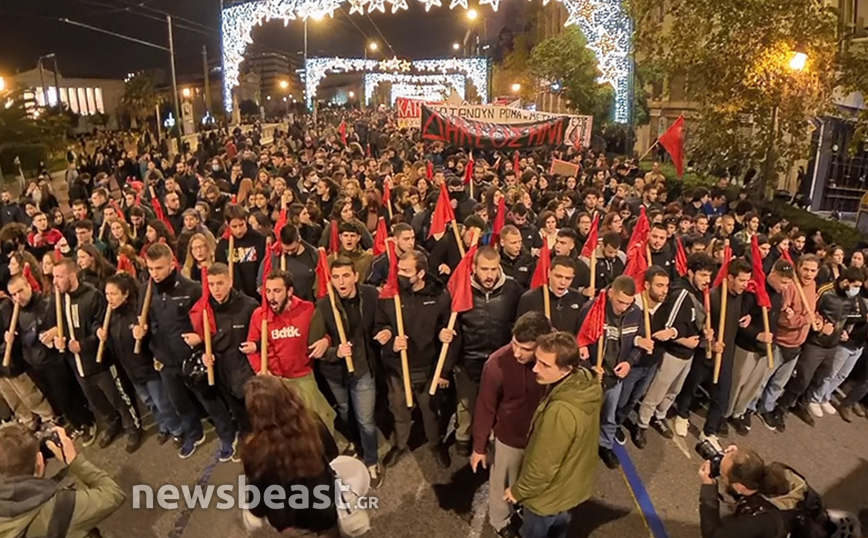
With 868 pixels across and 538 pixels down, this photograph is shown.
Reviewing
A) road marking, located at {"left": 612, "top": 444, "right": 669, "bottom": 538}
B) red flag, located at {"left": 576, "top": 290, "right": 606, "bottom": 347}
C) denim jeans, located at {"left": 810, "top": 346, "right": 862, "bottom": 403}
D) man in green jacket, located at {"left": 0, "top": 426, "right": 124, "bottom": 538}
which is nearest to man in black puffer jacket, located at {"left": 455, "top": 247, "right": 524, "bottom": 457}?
red flag, located at {"left": 576, "top": 290, "right": 606, "bottom": 347}

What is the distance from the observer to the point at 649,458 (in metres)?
5.99

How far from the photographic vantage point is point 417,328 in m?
5.45

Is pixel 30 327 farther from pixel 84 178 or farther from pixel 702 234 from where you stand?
pixel 84 178

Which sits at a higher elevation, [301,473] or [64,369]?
[301,473]

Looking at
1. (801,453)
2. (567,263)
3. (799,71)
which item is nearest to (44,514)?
(567,263)

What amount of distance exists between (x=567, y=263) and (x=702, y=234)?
3958mm

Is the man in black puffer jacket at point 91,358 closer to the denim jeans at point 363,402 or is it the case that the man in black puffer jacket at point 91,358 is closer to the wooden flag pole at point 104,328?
the wooden flag pole at point 104,328

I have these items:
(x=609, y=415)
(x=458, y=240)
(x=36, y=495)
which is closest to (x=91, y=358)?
(x=36, y=495)

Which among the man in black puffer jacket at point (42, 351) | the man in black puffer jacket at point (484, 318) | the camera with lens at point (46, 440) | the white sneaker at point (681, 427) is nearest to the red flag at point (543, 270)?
the man in black puffer jacket at point (484, 318)

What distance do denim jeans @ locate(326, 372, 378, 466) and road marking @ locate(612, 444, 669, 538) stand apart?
2.17m

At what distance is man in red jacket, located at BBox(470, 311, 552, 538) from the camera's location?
13.8ft

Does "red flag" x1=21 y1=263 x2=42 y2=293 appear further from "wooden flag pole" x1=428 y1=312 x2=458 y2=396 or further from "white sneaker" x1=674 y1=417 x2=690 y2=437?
"white sneaker" x1=674 y1=417 x2=690 y2=437

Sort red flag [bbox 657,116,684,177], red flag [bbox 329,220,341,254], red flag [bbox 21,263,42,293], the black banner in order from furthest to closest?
the black banner → red flag [bbox 657,116,684,177] → red flag [bbox 329,220,341,254] → red flag [bbox 21,263,42,293]

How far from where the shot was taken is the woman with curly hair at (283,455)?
3297mm
